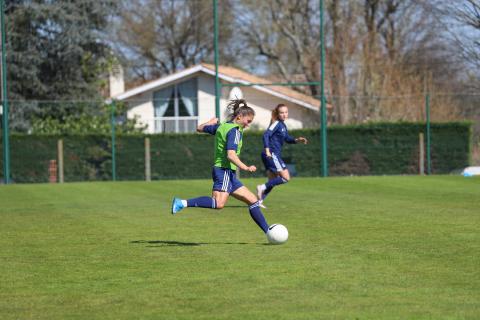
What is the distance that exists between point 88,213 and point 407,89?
86.1ft

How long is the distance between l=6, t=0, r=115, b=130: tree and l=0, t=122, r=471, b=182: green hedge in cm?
597

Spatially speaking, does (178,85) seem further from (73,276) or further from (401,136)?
(73,276)

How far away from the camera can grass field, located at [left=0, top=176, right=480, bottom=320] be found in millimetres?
6930

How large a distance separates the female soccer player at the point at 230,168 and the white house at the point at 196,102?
2626 cm

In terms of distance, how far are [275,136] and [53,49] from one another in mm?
24909

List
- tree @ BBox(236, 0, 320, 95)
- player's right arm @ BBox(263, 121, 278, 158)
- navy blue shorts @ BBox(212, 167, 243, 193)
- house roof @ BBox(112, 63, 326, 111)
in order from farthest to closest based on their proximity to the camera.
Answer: tree @ BBox(236, 0, 320, 95) < house roof @ BBox(112, 63, 326, 111) < player's right arm @ BBox(263, 121, 278, 158) < navy blue shorts @ BBox(212, 167, 243, 193)

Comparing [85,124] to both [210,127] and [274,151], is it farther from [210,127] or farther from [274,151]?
[210,127]

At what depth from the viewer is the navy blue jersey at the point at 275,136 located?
54.1 feet

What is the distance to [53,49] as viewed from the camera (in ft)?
130

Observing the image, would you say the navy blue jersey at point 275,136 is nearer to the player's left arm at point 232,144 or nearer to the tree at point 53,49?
the player's left arm at point 232,144

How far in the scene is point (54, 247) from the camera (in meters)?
11.0

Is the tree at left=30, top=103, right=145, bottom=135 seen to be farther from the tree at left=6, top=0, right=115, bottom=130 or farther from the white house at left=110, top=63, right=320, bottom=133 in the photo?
the white house at left=110, top=63, right=320, bottom=133

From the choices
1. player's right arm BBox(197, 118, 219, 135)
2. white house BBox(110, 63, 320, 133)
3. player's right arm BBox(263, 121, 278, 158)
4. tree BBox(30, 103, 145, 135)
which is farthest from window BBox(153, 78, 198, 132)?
player's right arm BBox(197, 118, 219, 135)

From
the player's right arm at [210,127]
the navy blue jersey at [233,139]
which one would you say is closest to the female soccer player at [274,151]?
the player's right arm at [210,127]
